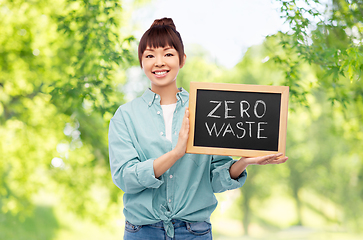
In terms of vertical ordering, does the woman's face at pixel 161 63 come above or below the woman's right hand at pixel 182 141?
above

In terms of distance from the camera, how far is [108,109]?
3.20 m

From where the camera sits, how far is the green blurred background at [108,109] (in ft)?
10.4

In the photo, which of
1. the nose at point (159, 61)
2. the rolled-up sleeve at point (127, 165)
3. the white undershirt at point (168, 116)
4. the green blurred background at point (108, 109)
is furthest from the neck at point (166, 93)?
the green blurred background at point (108, 109)

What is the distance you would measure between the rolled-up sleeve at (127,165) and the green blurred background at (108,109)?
1.56 m

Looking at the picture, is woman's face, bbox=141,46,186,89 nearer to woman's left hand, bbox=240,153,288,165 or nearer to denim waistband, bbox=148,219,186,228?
woman's left hand, bbox=240,153,288,165

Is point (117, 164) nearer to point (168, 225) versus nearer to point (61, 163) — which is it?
point (168, 225)

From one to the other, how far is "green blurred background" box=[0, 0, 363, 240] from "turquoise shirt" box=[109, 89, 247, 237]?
1.30 metres

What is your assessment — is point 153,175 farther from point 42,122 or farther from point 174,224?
point 42,122

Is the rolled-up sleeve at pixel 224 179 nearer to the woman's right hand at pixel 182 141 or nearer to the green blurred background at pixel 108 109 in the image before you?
the woman's right hand at pixel 182 141

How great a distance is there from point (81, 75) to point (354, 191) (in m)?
11.3

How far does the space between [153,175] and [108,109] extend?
1997 millimetres

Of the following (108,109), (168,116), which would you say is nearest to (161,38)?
(168,116)

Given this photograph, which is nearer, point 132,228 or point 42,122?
point 132,228

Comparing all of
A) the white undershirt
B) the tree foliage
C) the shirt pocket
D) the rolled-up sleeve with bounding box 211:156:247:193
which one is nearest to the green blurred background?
the tree foliage
